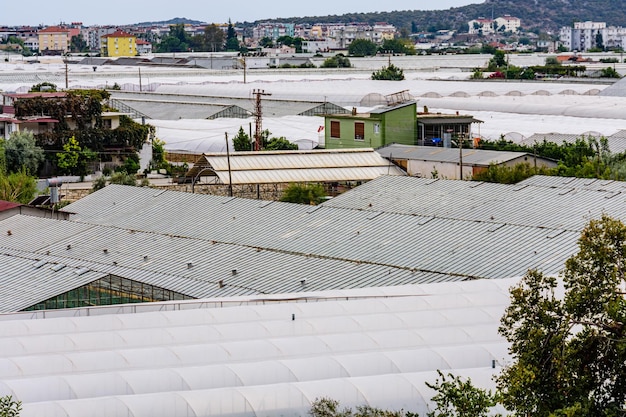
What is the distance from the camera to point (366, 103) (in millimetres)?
59094

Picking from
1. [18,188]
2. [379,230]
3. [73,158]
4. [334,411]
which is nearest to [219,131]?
[73,158]

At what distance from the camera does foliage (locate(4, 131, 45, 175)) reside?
38.4m

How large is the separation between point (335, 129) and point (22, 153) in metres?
9.79

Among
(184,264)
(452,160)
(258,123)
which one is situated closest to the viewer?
(184,264)

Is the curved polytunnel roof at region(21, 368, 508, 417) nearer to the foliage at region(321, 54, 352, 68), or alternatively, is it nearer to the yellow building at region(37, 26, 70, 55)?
the foliage at region(321, 54, 352, 68)

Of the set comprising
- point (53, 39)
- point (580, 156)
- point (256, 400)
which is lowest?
point (53, 39)

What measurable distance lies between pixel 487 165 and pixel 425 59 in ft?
234

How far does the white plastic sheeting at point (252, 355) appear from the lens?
12.8m

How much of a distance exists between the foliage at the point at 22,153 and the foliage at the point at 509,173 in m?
14.1

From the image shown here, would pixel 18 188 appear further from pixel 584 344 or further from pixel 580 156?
pixel 584 344

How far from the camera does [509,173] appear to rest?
104ft

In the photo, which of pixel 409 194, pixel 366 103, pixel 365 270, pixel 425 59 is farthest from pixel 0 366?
pixel 425 59

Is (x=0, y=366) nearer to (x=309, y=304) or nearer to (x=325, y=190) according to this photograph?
(x=309, y=304)

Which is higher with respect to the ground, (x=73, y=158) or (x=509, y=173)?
(x=509, y=173)
